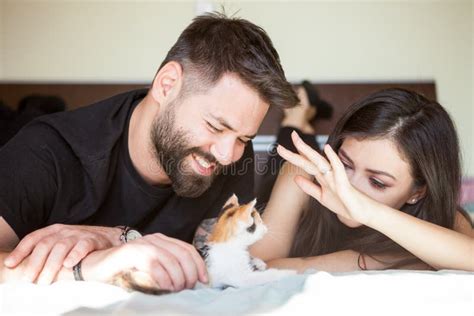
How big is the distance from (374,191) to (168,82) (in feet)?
1.69

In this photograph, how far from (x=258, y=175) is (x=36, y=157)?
76 cm

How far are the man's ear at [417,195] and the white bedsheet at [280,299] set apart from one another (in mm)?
399

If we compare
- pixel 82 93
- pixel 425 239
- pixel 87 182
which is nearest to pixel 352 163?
pixel 425 239

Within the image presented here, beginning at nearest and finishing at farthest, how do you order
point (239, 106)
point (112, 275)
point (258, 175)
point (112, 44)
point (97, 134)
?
1. point (112, 275)
2. point (239, 106)
3. point (97, 134)
4. point (258, 175)
5. point (112, 44)

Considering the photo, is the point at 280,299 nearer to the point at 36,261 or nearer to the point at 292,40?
the point at 36,261

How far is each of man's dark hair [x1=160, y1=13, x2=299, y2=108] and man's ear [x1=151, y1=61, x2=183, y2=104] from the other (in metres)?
0.02

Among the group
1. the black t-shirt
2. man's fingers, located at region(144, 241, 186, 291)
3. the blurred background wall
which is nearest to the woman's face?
the black t-shirt

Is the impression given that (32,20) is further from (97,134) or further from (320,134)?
(320,134)

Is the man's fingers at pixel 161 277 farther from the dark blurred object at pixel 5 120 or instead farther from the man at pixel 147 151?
the dark blurred object at pixel 5 120

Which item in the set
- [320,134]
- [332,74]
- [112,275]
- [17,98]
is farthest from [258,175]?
[17,98]

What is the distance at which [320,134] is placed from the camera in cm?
202

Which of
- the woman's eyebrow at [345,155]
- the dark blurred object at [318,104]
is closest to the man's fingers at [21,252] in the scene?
the woman's eyebrow at [345,155]

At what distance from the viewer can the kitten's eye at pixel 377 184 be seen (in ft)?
3.52

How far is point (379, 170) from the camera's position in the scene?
1.06 metres
